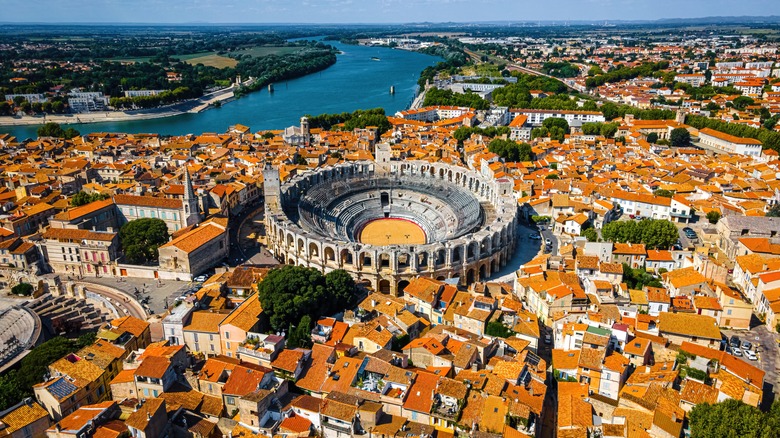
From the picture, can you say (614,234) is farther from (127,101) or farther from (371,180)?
(127,101)

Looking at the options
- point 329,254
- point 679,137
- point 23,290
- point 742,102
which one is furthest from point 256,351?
point 742,102

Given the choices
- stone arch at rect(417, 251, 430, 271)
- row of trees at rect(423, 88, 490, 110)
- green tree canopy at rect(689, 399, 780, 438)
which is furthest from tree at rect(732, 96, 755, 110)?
green tree canopy at rect(689, 399, 780, 438)

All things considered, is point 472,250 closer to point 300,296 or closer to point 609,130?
point 300,296

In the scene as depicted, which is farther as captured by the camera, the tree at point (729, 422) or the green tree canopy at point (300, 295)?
the green tree canopy at point (300, 295)

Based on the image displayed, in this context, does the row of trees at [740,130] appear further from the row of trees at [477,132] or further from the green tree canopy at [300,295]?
the green tree canopy at [300,295]

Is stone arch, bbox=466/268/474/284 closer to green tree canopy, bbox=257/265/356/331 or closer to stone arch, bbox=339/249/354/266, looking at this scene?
stone arch, bbox=339/249/354/266

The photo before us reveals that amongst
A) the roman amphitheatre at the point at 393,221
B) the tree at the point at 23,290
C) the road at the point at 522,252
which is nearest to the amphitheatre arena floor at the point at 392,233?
the roman amphitheatre at the point at 393,221
